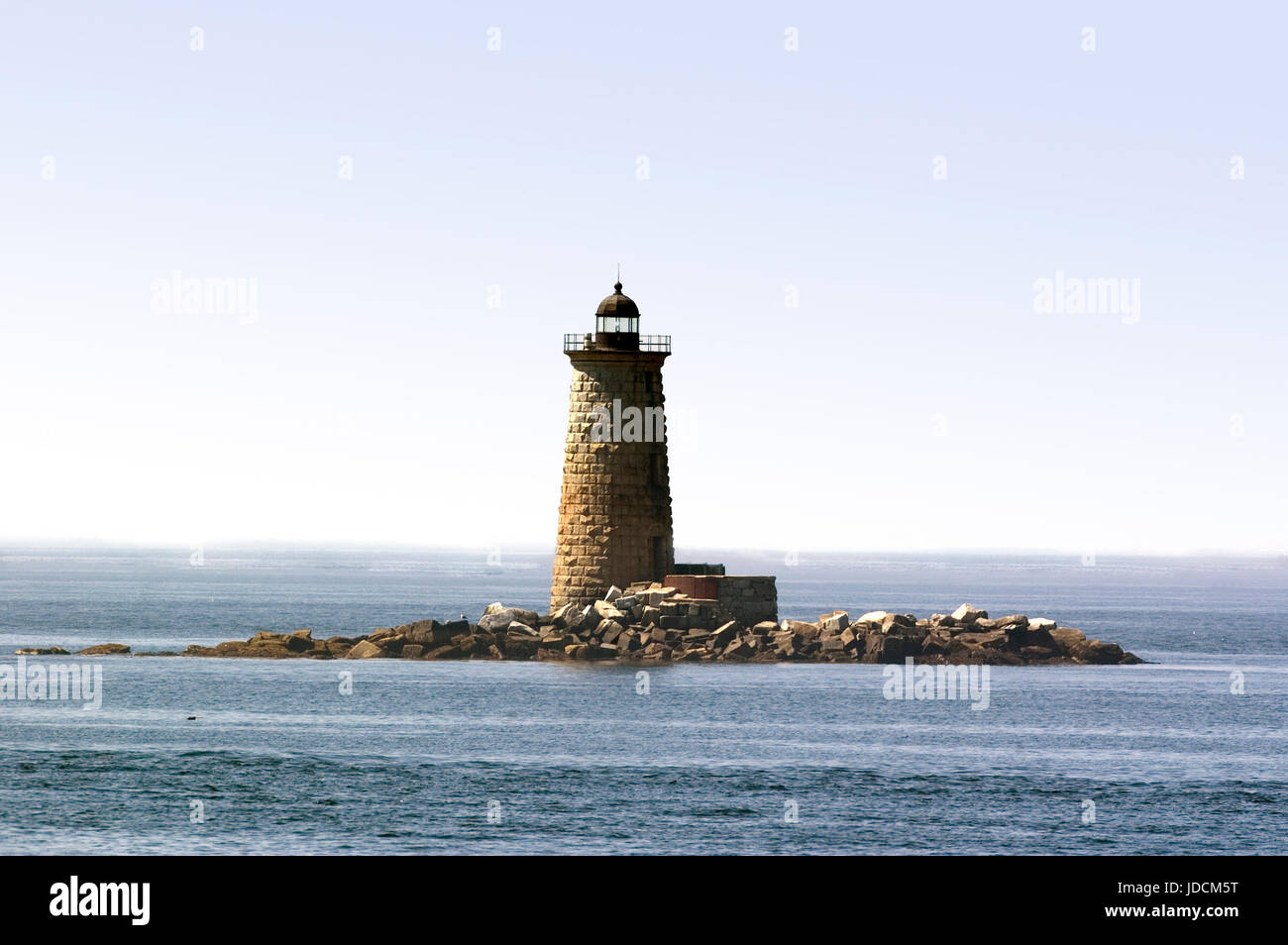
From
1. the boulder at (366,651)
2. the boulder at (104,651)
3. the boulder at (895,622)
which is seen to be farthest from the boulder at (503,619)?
the boulder at (104,651)

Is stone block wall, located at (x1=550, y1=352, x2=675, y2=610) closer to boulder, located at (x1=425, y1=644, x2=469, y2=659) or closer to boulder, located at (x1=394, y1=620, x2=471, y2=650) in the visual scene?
boulder, located at (x1=425, y1=644, x2=469, y2=659)

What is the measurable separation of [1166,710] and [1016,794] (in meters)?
17.8

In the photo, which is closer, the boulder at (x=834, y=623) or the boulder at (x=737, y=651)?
the boulder at (x=737, y=651)

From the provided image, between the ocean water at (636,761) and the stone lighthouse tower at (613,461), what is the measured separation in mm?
4164

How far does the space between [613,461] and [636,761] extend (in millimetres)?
20653

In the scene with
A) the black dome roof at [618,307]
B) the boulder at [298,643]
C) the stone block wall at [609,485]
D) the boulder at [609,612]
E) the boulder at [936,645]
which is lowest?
the boulder at [936,645]

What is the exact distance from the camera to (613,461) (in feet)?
189

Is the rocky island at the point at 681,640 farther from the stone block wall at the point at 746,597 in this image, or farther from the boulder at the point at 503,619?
the stone block wall at the point at 746,597

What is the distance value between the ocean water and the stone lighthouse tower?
4.16 metres

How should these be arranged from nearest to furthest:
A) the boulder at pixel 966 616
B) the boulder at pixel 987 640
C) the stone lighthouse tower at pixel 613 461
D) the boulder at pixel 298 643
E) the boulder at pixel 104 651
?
1. the stone lighthouse tower at pixel 613 461
2. the boulder at pixel 987 640
3. the boulder at pixel 298 643
4. the boulder at pixel 966 616
5. the boulder at pixel 104 651

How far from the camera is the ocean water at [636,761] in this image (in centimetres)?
2983

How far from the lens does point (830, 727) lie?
146 feet
